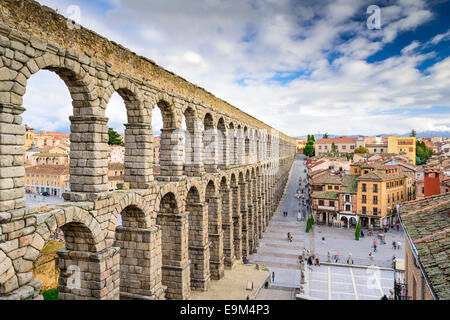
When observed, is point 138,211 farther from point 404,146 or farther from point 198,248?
point 404,146

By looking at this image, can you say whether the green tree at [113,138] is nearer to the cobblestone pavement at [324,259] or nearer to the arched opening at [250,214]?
the cobblestone pavement at [324,259]

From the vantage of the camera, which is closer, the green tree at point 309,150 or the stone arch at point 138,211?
the stone arch at point 138,211

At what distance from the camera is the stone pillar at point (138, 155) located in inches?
565

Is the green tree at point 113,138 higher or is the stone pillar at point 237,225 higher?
the green tree at point 113,138

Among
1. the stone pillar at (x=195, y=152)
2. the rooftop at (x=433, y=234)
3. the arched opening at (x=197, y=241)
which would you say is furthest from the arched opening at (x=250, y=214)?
the rooftop at (x=433, y=234)

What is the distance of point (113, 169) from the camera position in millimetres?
37219

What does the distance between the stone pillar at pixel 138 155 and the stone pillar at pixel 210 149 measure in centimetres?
1030

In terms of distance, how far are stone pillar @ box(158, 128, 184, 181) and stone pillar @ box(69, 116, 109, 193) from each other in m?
5.84

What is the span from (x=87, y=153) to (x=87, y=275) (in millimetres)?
4412

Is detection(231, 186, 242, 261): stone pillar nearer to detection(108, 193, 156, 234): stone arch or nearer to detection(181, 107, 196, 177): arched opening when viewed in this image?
detection(181, 107, 196, 177): arched opening

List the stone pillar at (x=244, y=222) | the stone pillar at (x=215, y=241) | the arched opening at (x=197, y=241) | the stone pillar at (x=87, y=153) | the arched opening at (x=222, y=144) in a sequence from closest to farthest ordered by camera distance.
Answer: the stone pillar at (x=87, y=153), the arched opening at (x=197, y=241), the stone pillar at (x=215, y=241), the arched opening at (x=222, y=144), the stone pillar at (x=244, y=222)

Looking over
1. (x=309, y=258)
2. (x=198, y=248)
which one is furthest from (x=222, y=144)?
(x=309, y=258)

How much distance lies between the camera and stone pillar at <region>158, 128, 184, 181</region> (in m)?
17.7

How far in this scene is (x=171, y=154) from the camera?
17875 millimetres
